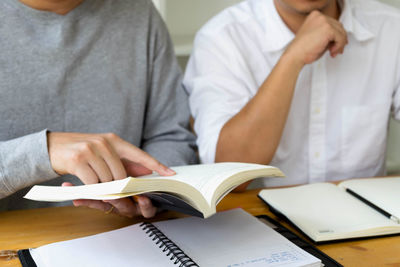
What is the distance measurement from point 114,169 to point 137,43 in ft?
1.76

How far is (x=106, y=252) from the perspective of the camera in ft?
2.38

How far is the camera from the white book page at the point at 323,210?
2.74 feet

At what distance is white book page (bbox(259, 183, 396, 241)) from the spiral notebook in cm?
10

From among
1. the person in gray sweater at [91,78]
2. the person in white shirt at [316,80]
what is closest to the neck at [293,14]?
the person in white shirt at [316,80]

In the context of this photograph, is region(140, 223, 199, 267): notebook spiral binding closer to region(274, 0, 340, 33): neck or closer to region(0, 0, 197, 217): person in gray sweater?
region(0, 0, 197, 217): person in gray sweater

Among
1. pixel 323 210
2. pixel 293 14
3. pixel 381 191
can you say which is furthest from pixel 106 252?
pixel 293 14

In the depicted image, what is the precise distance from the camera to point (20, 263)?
73 cm

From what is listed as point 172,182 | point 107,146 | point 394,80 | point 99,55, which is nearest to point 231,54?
point 99,55

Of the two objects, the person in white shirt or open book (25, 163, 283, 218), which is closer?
open book (25, 163, 283, 218)

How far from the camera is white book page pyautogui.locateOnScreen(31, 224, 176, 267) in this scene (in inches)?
27.1

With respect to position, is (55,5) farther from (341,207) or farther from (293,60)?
(341,207)

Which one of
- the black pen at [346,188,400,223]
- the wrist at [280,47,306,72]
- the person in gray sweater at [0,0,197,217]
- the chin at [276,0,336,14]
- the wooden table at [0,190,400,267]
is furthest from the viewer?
the chin at [276,0,336,14]

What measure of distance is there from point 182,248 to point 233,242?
0.27 feet

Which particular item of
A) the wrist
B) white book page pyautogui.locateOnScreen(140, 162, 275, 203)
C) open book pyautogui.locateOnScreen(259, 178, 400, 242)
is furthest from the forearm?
white book page pyautogui.locateOnScreen(140, 162, 275, 203)
